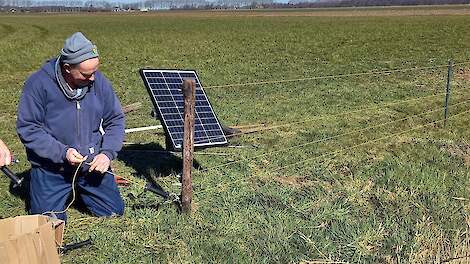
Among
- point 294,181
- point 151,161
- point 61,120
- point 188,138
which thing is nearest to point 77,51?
point 61,120

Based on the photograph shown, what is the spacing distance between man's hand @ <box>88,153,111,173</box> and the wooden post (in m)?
0.65

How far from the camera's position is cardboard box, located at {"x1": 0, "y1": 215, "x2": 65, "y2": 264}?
295cm

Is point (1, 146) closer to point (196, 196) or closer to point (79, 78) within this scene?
point (79, 78)

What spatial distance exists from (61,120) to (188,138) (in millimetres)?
1006

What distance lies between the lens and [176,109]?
627 cm

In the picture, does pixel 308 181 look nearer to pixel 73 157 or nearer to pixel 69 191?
pixel 69 191

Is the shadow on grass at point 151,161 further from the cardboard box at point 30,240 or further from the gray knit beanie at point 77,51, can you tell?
the cardboard box at point 30,240

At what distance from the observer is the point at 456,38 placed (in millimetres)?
22141

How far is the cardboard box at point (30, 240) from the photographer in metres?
2.95

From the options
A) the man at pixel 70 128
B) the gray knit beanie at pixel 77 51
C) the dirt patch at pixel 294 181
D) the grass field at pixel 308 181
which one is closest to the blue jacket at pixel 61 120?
Result: the man at pixel 70 128

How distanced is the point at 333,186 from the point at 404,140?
2.45m

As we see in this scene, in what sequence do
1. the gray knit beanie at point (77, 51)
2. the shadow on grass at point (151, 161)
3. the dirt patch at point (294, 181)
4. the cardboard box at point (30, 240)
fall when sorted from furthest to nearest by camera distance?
the shadow on grass at point (151, 161)
the dirt patch at point (294, 181)
the gray knit beanie at point (77, 51)
the cardboard box at point (30, 240)

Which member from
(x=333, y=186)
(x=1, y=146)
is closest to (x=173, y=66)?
(x=333, y=186)

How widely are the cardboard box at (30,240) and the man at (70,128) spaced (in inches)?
32.1
